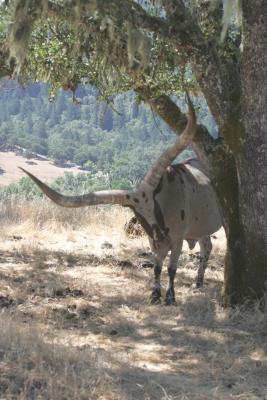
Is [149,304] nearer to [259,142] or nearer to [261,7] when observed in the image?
[259,142]

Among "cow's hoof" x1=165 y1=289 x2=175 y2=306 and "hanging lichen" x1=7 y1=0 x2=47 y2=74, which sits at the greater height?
"hanging lichen" x1=7 y1=0 x2=47 y2=74

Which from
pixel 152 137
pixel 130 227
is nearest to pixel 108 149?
pixel 152 137

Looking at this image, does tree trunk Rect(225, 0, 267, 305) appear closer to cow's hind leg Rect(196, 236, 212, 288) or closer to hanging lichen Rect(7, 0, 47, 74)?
cow's hind leg Rect(196, 236, 212, 288)

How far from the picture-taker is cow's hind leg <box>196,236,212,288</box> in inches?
352

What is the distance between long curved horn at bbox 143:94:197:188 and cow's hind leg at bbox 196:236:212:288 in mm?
1993

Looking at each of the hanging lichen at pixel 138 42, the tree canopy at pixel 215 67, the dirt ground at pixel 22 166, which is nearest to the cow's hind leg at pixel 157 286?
the tree canopy at pixel 215 67

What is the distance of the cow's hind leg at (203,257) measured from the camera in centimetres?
893

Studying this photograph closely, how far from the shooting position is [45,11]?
6402 mm

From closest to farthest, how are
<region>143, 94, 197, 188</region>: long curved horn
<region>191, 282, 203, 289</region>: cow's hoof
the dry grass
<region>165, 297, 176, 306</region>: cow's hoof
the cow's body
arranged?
the dry grass
<region>143, 94, 197, 188</region>: long curved horn
the cow's body
<region>165, 297, 176, 306</region>: cow's hoof
<region>191, 282, 203, 289</region>: cow's hoof

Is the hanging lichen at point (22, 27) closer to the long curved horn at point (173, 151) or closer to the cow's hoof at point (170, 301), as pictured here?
the long curved horn at point (173, 151)

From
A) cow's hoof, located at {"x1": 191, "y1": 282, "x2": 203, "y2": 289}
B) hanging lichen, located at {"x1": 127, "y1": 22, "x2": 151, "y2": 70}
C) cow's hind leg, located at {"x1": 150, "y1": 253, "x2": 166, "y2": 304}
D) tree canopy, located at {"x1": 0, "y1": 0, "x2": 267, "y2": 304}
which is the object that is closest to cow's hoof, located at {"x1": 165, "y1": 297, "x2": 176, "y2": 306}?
cow's hind leg, located at {"x1": 150, "y1": 253, "x2": 166, "y2": 304}

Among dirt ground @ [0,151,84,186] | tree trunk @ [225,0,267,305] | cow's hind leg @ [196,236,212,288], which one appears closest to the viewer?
tree trunk @ [225,0,267,305]

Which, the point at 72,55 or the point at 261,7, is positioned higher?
the point at 261,7

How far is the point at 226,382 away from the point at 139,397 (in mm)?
971
